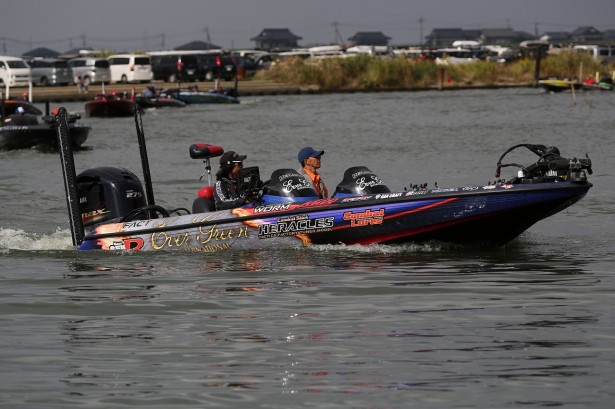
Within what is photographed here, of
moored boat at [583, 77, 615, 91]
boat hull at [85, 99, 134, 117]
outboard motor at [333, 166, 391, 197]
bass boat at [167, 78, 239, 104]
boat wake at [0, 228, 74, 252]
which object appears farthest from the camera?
moored boat at [583, 77, 615, 91]

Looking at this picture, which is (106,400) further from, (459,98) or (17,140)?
(459,98)

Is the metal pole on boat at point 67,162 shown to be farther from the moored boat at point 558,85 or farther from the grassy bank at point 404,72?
the grassy bank at point 404,72

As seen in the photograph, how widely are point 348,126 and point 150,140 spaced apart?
23.9 ft

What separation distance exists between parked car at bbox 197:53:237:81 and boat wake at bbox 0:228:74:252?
50001 millimetres

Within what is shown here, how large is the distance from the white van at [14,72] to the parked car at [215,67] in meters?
9.81

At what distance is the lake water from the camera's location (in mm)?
8125

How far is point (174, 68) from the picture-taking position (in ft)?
216

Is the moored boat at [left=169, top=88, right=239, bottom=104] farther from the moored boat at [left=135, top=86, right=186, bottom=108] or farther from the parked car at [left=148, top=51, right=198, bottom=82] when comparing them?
the parked car at [left=148, top=51, right=198, bottom=82]

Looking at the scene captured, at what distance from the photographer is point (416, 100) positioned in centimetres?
5784

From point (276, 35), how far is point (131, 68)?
119 m

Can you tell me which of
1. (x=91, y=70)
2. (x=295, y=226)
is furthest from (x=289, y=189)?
(x=91, y=70)

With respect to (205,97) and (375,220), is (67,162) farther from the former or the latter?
(205,97)

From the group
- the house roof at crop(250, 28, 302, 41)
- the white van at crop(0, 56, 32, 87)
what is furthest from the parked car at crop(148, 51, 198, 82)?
the house roof at crop(250, 28, 302, 41)

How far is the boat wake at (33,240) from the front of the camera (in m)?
15.7
